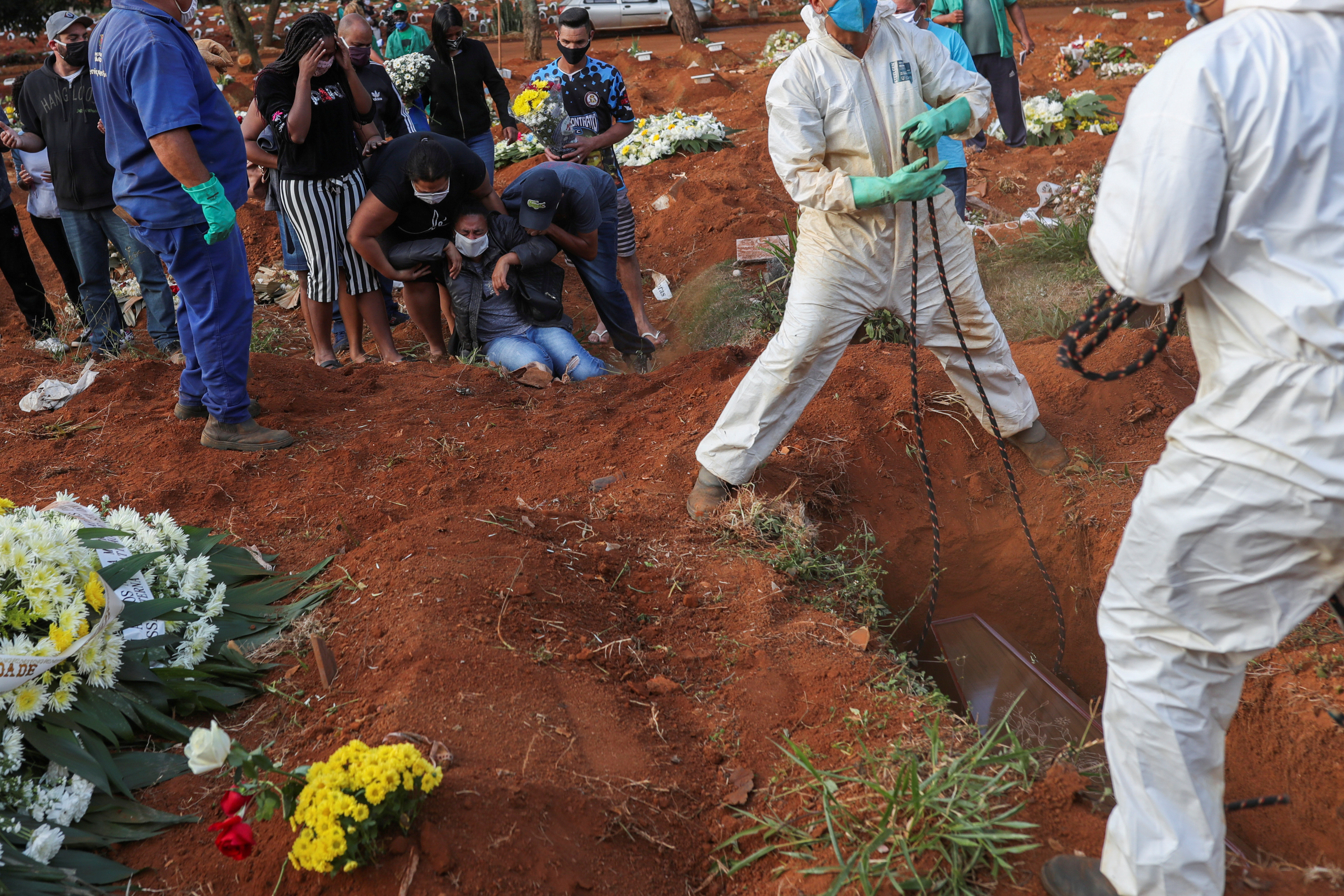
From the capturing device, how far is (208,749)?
1701 mm

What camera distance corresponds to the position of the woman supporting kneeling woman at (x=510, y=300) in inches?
207

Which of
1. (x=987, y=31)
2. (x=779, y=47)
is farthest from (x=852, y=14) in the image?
(x=779, y=47)

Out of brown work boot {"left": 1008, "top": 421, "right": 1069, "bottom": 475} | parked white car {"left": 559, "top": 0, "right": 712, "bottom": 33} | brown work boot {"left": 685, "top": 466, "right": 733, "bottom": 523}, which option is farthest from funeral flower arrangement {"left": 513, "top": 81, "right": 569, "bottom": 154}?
parked white car {"left": 559, "top": 0, "right": 712, "bottom": 33}

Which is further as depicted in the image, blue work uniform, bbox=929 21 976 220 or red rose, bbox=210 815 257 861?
blue work uniform, bbox=929 21 976 220

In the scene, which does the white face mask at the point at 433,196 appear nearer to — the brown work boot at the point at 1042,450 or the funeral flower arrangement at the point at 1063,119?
the brown work boot at the point at 1042,450

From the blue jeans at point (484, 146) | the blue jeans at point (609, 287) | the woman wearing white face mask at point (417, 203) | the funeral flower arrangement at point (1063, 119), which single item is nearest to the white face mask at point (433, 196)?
the woman wearing white face mask at point (417, 203)

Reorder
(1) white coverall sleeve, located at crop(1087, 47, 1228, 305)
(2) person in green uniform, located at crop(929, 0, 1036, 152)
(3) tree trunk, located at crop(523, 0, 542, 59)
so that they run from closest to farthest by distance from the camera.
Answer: (1) white coverall sleeve, located at crop(1087, 47, 1228, 305)
(2) person in green uniform, located at crop(929, 0, 1036, 152)
(3) tree trunk, located at crop(523, 0, 542, 59)

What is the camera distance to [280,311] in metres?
7.17

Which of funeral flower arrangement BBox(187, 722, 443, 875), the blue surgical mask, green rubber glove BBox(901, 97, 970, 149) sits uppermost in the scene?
the blue surgical mask

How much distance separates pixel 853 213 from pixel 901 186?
0.28 m

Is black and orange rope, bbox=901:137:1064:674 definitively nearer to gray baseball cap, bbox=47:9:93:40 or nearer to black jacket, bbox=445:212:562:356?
black jacket, bbox=445:212:562:356

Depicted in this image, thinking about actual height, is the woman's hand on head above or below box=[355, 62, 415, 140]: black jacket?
above

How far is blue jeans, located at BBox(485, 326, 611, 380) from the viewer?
531 cm

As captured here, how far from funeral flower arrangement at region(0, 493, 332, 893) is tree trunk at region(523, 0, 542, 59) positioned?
13774mm
